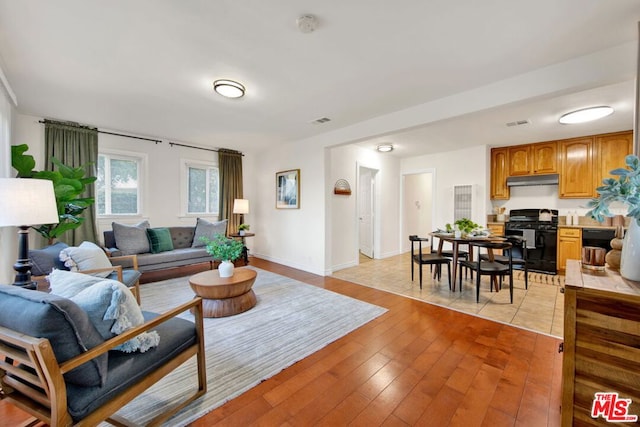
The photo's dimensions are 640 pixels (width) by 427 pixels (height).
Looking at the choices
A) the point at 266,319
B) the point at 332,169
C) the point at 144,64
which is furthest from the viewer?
the point at 332,169

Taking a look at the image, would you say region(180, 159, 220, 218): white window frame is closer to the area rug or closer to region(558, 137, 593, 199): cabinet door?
the area rug

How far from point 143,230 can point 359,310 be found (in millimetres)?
3699

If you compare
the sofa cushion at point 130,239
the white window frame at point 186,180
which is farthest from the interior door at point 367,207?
the sofa cushion at point 130,239

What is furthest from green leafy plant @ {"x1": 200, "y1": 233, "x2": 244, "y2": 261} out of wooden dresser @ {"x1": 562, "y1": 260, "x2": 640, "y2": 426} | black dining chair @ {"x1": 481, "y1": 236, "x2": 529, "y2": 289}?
black dining chair @ {"x1": 481, "y1": 236, "x2": 529, "y2": 289}

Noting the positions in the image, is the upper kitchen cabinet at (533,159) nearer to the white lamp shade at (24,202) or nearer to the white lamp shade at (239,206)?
the white lamp shade at (239,206)

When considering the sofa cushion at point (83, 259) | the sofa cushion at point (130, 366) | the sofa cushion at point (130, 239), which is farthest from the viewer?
the sofa cushion at point (130, 239)

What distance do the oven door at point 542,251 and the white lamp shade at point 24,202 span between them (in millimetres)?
6412

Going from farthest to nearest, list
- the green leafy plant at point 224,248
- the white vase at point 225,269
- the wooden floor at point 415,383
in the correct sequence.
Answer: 1. the white vase at point 225,269
2. the green leafy plant at point 224,248
3. the wooden floor at point 415,383

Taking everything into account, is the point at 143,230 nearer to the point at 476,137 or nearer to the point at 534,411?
the point at 534,411

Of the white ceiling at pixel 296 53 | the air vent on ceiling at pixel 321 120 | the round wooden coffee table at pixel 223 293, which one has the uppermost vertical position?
the air vent on ceiling at pixel 321 120

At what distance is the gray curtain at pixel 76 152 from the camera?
12.6 ft

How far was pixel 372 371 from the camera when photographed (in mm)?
1912

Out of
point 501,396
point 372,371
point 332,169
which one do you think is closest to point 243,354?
point 372,371

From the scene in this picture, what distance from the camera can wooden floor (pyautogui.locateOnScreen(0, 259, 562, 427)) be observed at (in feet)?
4.91
